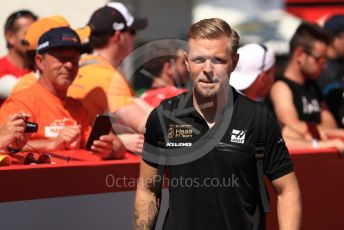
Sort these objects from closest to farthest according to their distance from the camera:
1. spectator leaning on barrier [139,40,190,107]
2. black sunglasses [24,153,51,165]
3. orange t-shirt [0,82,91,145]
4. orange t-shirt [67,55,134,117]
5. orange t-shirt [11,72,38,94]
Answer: black sunglasses [24,153,51,165] < orange t-shirt [0,82,91,145] < spectator leaning on barrier [139,40,190,107] < orange t-shirt [11,72,38,94] < orange t-shirt [67,55,134,117]

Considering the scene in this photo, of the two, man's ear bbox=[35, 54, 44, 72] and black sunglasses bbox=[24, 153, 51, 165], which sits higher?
man's ear bbox=[35, 54, 44, 72]

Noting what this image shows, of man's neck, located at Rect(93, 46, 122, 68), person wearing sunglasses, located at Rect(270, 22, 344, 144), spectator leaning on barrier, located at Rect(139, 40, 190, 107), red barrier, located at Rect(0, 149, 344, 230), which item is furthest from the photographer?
person wearing sunglasses, located at Rect(270, 22, 344, 144)

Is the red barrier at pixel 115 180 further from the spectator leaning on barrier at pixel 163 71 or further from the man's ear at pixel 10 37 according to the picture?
the man's ear at pixel 10 37

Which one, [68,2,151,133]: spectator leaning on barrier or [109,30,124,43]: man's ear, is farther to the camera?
[109,30,124,43]: man's ear

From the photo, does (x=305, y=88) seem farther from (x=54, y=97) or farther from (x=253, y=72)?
(x=54, y=97)

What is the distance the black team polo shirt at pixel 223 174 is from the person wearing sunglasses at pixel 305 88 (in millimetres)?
3345

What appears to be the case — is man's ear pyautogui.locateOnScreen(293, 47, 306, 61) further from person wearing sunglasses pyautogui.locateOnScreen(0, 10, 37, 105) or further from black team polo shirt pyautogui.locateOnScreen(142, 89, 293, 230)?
black team polo shirt pyautogui.locateOnScreen(142, 89, 293, 230)

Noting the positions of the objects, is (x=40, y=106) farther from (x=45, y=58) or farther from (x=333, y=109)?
(x=333, y=109)

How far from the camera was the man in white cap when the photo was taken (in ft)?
19.6

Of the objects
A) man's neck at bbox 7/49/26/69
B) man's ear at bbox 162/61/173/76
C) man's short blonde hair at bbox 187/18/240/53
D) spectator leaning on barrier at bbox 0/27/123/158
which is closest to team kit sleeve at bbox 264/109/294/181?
man's short blonde hair at bbox 187/18/240/53

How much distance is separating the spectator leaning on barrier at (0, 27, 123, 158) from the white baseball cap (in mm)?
1228

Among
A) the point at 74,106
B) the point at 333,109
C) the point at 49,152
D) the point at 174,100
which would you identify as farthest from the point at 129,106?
the point at 333,109

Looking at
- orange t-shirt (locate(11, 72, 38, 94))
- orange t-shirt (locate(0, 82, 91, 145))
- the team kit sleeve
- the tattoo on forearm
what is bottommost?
the tattoo on forearm

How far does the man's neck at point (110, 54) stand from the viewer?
19.9 feet
